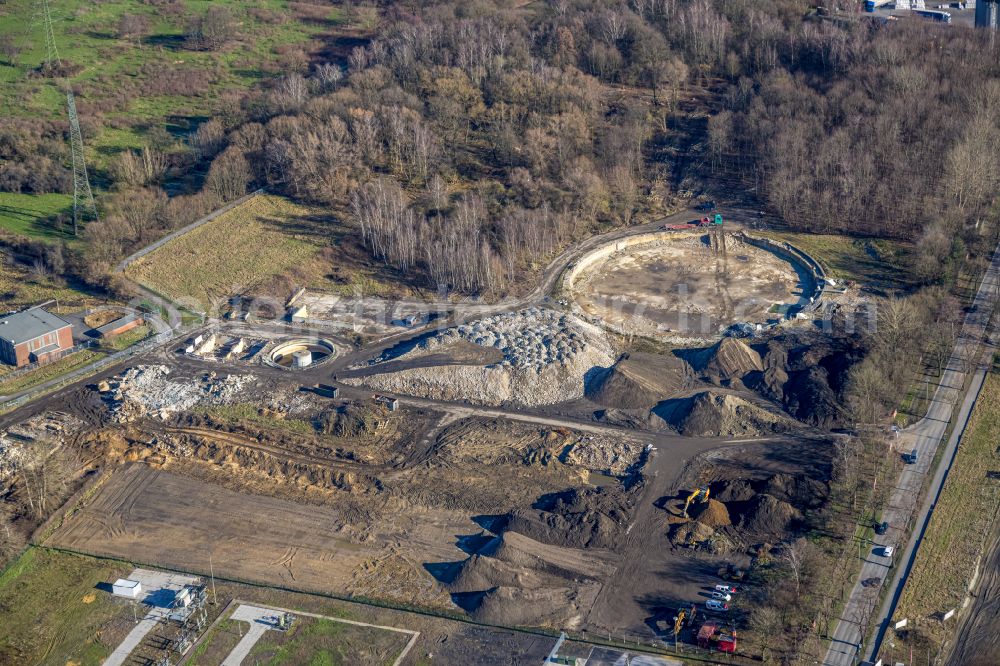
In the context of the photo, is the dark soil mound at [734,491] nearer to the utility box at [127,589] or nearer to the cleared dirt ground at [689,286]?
the cleared dirt ground at [689,286]

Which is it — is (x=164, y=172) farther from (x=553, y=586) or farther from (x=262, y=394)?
(x=553, y=586)

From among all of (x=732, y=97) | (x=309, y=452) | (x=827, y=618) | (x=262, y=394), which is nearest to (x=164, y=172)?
(x=262, y=394)

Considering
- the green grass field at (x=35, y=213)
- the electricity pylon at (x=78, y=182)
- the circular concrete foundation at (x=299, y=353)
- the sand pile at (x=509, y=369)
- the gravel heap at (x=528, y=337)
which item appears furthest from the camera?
the green grass field at (x=35, y=213)

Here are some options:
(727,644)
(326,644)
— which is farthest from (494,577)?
(727,644)

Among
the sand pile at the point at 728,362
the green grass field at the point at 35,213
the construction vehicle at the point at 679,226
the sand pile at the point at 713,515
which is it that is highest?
the green grass field at the point at 35,213

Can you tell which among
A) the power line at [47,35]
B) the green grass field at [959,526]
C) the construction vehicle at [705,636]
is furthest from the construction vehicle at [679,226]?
the power line at [47,35]

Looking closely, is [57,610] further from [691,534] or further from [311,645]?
[691,534]

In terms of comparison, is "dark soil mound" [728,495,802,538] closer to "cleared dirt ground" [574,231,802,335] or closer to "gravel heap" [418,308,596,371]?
"gravel heap" [418,308,596,371]

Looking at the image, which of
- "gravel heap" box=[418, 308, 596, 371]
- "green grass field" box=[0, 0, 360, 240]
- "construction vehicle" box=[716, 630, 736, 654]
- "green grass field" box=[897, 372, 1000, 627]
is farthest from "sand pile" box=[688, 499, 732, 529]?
"green grass field" box=[0, 0, 360, 240]
